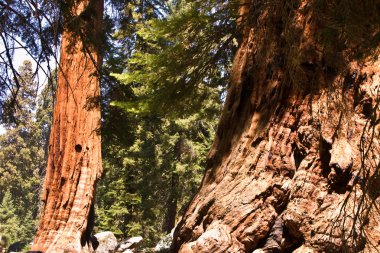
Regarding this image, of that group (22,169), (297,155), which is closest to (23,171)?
(22,169)

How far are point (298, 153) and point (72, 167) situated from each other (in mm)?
4909

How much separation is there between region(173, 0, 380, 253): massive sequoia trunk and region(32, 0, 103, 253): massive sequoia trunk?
3.50 meters

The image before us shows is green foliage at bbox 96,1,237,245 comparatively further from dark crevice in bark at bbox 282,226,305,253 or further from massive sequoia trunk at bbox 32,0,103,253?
dark crevice in bark at bbox 282,226,305,253

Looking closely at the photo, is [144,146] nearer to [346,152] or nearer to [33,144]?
[346,152]

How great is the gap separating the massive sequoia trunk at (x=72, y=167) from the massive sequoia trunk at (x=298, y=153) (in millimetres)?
3496

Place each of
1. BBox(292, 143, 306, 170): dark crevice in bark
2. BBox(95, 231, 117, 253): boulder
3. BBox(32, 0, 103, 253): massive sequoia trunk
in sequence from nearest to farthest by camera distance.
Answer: BBox(292, 143, 306, 170): dark crevice in bark, BBox(32, 0, 103, 253): massive sequoia trunk, BBox(95, 231, 117, 253): boulder

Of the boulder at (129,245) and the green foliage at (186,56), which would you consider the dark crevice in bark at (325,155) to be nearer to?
the green foliage at (186,56)

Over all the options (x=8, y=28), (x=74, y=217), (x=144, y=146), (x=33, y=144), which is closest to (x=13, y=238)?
(x=33, y=144)

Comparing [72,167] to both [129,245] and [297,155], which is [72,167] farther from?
[129,245]

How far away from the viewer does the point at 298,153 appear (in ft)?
12.6

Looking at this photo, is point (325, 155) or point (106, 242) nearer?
point (325, 155)

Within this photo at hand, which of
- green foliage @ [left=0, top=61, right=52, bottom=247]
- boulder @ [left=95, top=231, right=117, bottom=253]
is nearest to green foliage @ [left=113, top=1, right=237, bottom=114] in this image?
boulder @ [left=95, top=231, right=117, bottom=253]

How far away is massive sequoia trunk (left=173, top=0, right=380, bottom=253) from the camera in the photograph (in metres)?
3.21

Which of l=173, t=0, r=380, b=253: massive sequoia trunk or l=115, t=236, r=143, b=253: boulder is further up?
l=173, t=0, r=380, b=253: massive sequoia trunk
